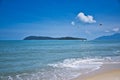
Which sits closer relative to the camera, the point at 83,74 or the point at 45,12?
the point at 83,74

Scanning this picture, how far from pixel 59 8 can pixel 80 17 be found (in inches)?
22.2

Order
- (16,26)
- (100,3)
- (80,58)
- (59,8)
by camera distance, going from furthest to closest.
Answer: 1. (80,58)
2. (100,3)
3. (59,8)
4. (16,26)

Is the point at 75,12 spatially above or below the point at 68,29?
above

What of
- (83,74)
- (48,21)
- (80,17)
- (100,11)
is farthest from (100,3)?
(83,74)

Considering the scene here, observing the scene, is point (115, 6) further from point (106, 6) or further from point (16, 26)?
point (16, 26)

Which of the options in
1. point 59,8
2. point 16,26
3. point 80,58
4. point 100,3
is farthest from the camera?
point 80,58

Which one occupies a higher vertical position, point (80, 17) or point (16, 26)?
point (80, 17)

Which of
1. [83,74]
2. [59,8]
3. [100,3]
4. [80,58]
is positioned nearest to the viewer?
[83,74]

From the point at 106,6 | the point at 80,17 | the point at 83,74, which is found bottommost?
the point at 83,74

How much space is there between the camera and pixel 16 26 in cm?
416

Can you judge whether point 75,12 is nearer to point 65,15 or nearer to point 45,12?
point 65,15

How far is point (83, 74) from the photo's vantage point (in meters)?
3.78

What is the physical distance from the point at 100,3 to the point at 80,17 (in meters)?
0.67

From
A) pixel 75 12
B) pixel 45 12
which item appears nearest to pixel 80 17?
pixel 75 12
